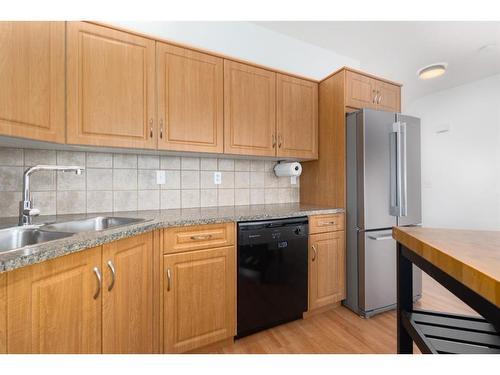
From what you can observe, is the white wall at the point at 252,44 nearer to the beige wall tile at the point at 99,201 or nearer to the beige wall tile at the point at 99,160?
the beige wall tile at the point at 99,160

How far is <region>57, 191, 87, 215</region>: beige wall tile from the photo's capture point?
5.30 ft

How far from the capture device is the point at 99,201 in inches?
68.2

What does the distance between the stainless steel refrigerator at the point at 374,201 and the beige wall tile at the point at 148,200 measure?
1644mm

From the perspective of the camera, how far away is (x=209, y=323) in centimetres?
150

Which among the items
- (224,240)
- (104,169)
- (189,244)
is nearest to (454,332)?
(224,240)

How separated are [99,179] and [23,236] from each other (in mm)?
622

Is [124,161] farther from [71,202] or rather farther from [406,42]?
[406,42]

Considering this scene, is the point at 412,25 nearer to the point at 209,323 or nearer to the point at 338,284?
the point at 338,284

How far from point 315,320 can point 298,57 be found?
2.64 meters

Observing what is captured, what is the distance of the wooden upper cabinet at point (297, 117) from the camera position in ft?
7.08

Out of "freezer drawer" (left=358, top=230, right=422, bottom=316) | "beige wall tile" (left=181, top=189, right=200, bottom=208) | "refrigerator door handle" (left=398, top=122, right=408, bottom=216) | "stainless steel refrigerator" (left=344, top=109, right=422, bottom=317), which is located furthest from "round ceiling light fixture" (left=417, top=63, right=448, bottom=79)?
"beige wall tile" (left=181, top=189, right=200, bottom=208)

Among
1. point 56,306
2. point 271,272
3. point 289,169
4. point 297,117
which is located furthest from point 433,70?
point 56,306

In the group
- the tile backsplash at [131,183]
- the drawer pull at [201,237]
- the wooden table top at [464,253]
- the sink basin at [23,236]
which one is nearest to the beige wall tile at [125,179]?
the tile backsplash at [131,183]

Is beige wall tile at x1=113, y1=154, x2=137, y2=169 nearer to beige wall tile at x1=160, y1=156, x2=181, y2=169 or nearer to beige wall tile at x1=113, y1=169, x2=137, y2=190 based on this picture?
beige wall tile at x1=113, y1=169, x2=137, y2=190
